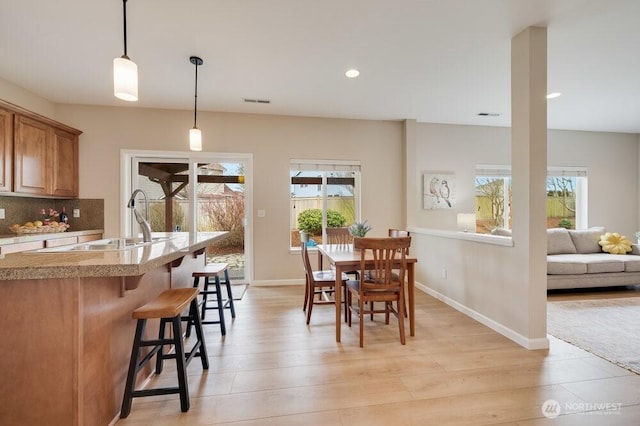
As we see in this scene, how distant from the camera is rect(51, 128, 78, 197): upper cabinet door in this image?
3432 mm

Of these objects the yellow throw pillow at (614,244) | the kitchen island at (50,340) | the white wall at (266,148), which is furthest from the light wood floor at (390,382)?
the yellow throw pillow at (614,244)

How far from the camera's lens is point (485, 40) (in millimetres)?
2443

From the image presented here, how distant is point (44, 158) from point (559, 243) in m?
7.18

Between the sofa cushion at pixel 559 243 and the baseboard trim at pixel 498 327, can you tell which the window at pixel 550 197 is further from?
the baseboard trim at pixel 498 327

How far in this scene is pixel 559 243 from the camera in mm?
4242

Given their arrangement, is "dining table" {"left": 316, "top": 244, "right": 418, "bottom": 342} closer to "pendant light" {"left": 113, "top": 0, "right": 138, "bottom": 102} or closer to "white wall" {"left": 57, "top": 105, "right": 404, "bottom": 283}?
"white wall" {"left": 57, "top": 105, "right": 404, "bottom": 283}

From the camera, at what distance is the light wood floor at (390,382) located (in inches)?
61.4

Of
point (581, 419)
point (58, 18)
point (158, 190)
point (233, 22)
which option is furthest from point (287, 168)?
point (581, 419)

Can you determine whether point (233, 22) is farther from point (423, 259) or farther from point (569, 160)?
point (569, 160)

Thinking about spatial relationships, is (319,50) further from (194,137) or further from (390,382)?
(390,382)

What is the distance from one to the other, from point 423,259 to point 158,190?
4.07 metres

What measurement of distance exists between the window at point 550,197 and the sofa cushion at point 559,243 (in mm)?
849
